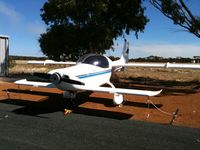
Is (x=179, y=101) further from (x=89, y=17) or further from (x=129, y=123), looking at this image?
(x=89, y=17)

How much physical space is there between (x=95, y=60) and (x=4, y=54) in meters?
14.8

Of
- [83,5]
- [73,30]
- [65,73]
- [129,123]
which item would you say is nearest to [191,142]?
[129,123]

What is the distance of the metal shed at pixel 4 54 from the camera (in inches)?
1092

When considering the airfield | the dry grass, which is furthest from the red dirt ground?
the dry grass

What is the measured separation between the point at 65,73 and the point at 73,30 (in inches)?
575

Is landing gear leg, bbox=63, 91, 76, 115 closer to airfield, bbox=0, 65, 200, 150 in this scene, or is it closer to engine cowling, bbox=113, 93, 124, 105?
airfield, bbox=0, 65, 200, 150

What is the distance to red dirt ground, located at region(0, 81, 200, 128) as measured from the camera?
12.8m

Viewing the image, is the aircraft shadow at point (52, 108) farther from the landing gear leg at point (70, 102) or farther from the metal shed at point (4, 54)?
the metal shed at point (4, 54)

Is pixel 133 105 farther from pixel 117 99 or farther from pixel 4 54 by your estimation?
pixel 4 54

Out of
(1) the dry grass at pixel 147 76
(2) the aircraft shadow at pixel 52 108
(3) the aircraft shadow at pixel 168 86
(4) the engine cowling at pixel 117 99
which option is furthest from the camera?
(1) the dry grass at pixel 147 76

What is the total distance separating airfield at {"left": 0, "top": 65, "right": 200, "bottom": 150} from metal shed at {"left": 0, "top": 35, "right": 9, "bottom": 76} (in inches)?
425

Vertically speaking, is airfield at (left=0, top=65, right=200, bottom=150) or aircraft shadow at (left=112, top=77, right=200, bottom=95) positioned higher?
aircraft shadow at (left=112, top=77, right=200, bottom=95)

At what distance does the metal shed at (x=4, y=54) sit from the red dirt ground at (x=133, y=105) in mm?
9087

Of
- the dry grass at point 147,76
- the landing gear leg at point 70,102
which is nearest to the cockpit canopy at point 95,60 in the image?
the landing gear leg at point 70,102
